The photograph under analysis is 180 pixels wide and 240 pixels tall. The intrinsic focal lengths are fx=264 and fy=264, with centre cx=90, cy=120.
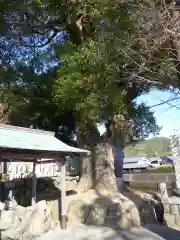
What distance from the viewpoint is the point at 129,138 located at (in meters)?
11.8

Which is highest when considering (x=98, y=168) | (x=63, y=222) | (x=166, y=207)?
(x=98, y=168)

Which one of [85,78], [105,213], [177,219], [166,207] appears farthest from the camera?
[166,207]

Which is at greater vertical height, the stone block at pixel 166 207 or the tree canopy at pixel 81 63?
the tree canopy at pixel 81 63

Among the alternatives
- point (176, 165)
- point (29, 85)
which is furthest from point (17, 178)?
point (176, 165)

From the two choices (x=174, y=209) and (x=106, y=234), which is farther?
(x=174, y=209)

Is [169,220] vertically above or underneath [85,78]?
underneath

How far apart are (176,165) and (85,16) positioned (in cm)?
643

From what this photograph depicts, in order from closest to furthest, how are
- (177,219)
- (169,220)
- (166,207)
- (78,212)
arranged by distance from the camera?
(78,212) < (177,219) < (169,220) < (166,207)

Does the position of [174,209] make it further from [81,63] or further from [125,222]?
[81,63]

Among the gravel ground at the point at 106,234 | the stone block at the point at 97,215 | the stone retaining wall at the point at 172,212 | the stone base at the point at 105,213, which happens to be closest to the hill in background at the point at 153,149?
the stone retaining wall at the point at 172,212

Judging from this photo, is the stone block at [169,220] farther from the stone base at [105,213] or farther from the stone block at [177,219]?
the stone base at [105,213]

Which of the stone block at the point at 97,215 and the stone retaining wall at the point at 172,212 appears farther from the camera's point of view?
the stone retaining wall at the point at 172,212

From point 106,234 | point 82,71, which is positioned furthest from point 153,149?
point 106,234

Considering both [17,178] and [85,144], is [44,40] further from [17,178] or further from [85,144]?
[17,178]
